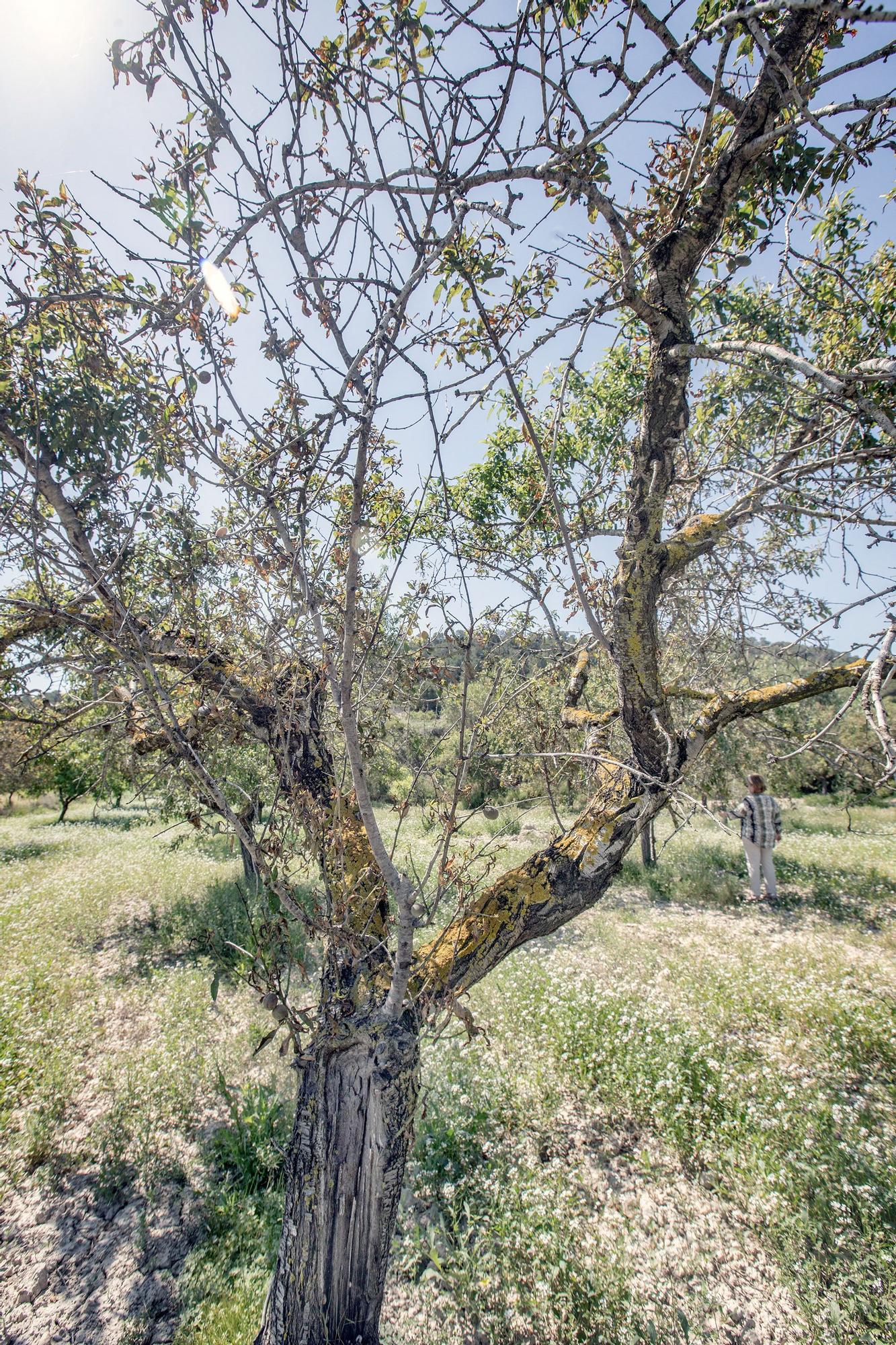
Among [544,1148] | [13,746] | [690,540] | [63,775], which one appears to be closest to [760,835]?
[544,1148]

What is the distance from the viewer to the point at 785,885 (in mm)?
11656

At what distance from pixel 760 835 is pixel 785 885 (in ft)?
7.25

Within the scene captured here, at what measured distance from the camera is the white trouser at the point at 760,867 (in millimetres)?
10539

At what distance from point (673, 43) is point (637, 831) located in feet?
11.6

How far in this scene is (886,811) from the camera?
74.4 feet

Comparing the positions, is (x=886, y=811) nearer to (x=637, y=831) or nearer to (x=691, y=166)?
(x=637, y=831)

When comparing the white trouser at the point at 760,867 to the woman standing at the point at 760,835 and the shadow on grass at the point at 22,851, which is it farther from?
the shadow on grass at the point at 22,851

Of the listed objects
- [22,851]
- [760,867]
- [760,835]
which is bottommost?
[22,851]

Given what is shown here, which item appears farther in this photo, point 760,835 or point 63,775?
point 63,775

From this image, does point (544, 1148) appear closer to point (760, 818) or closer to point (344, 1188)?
point (344, 1188)

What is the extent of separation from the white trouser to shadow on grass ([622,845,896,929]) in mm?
295

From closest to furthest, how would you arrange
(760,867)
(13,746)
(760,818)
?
(13,746)
(760,818)
(760,867)

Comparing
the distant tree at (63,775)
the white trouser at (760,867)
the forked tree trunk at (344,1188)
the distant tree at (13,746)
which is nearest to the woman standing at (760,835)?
the white trouser at (760,867)

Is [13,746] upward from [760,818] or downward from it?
upward
